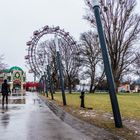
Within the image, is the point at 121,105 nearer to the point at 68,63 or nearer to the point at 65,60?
the point at 65,60

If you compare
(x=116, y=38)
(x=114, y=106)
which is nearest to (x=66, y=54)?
(x=116, y=38)

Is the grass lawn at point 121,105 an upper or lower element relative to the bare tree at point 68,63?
lower

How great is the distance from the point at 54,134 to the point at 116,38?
168 feet

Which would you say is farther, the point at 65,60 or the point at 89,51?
the point at 65,60

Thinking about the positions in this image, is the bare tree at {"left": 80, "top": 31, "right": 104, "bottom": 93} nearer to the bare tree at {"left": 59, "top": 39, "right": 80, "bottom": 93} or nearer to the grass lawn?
the bare tree at {"left": 59, "top": 39, "right": 80, "bottom": 93}

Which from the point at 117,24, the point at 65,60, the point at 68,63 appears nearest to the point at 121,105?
the point at 117,24

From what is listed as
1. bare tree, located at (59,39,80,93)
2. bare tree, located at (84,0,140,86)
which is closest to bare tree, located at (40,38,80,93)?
bare tree, located at (59,39,80,93)

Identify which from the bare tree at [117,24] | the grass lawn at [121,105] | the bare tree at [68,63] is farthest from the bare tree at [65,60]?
the grass lawn at [121,105]

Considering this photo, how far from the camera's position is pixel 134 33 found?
62.2 metres

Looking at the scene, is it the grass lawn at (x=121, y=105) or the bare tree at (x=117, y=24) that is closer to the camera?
the grass lawn at (x=121, y=105)

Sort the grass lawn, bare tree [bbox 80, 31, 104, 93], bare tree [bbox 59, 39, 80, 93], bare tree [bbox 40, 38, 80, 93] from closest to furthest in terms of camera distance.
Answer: the grass lawn → bare tree [bbox 80, 31, 104, 93] → bare tree [bbox 40, 38, 80, 93] → bare tree [bbox 59, 39, 80, 93]

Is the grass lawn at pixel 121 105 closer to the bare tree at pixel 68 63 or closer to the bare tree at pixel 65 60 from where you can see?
the bare tree at pixel 65 60

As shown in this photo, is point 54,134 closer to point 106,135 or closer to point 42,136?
point 42,136

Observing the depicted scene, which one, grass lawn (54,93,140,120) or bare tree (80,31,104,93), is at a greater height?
bare tree (80,31,104,93)
